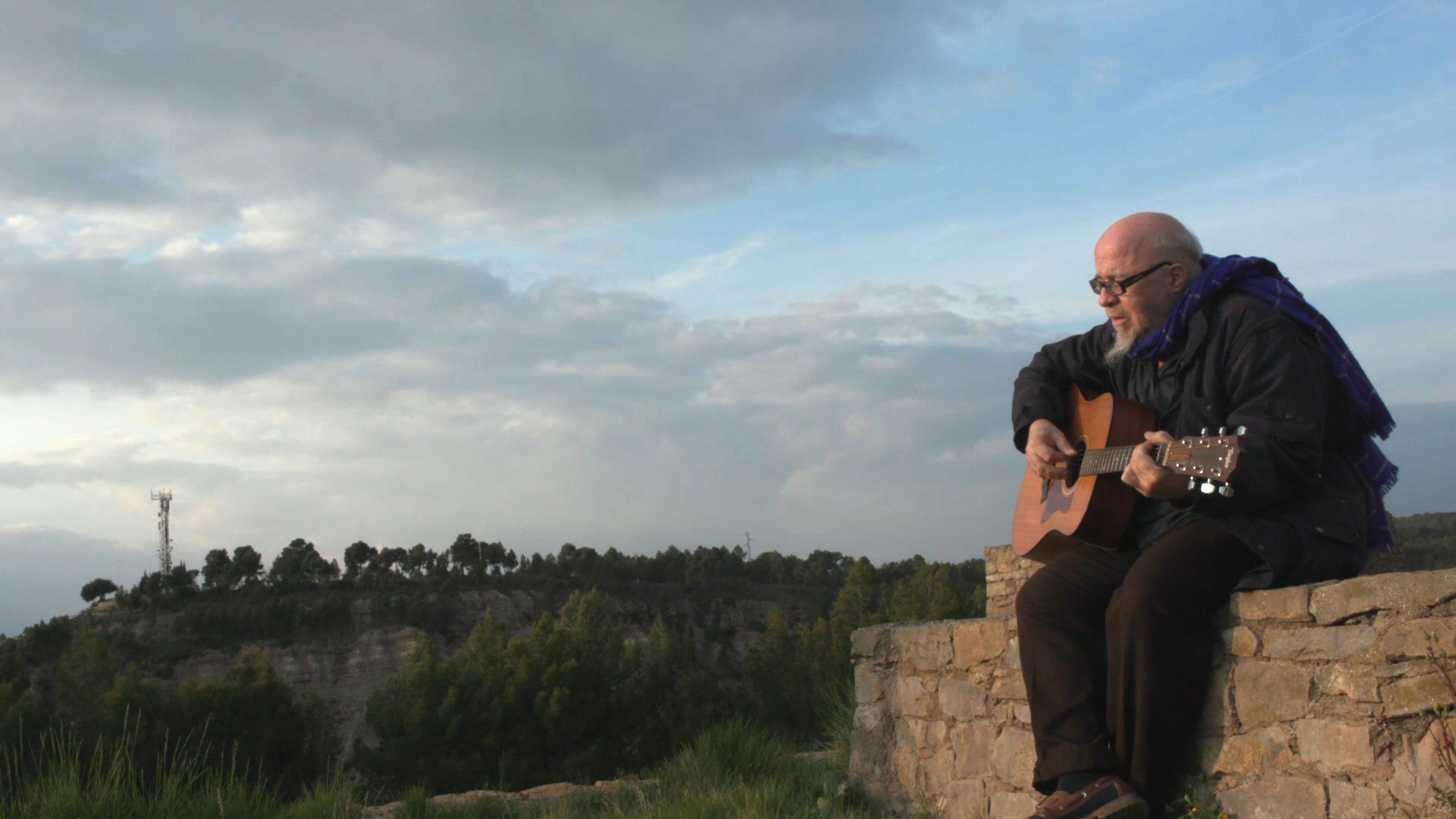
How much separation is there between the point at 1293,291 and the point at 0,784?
5603 millimetres

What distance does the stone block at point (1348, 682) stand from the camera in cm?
247

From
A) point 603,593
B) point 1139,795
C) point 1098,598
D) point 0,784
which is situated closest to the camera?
point 1139,795

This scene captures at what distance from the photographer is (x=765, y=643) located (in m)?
37.3

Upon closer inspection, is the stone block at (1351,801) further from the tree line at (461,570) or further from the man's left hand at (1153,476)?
the tree line at (461,570)

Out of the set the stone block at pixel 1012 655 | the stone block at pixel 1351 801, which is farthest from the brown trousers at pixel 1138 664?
the stone block at pixel 1012 655

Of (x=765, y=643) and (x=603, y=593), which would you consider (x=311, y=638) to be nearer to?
(x=603, y=593)

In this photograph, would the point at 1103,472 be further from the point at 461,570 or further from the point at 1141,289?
the point at 461,570

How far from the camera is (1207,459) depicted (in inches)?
104

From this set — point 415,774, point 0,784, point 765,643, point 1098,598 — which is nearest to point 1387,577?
point 1098,598

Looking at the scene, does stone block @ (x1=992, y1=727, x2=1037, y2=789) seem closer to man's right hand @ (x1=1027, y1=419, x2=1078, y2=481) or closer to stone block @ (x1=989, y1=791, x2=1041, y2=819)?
stone block @ (x1=989, y1=791, x2=1041, y2=819)

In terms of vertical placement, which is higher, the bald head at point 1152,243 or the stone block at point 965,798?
the bald head at point 1152,243

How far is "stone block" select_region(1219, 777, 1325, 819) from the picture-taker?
2.58 metres

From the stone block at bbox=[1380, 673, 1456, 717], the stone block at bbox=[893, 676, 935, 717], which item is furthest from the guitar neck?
the stone block at bbox=[893, 676, 935, 717]

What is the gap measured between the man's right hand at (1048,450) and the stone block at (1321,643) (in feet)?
2.85
